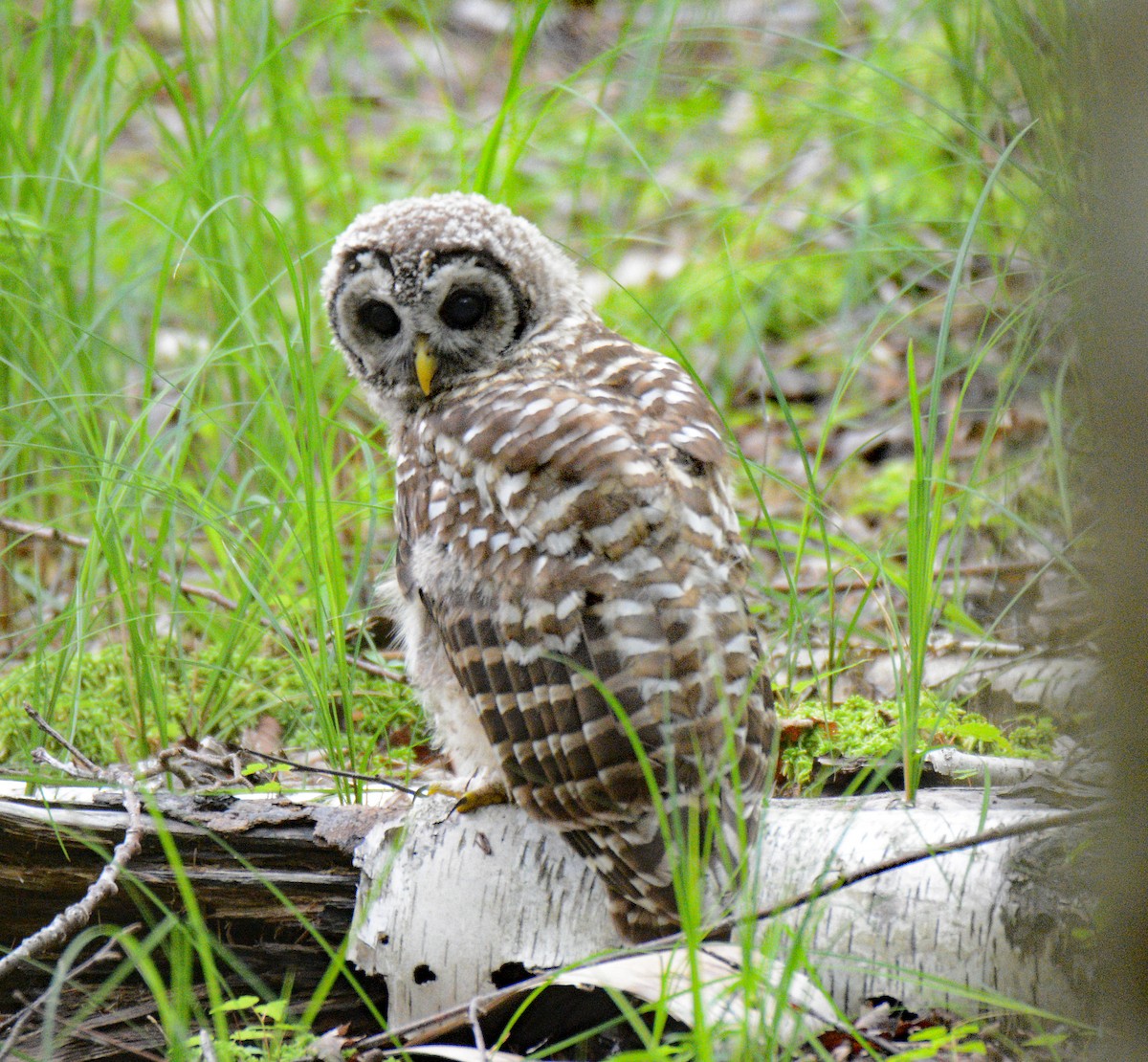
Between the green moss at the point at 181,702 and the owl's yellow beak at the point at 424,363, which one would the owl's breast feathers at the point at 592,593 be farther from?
the green moss at the point at 181,702

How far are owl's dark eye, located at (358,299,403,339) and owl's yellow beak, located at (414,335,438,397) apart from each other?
0.12 meters

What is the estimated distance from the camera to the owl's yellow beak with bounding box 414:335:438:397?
3.15m

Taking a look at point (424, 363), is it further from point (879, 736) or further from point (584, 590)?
point (879, 736)

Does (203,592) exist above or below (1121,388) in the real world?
below

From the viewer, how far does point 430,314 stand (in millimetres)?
3201

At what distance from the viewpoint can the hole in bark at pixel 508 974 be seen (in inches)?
96.4

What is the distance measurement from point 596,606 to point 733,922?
2.16ft

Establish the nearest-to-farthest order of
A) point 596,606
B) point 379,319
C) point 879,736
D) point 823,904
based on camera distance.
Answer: point 823,904 < point 596,606 < point 879,736 < point 379,319

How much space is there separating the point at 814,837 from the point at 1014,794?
1.40 feet

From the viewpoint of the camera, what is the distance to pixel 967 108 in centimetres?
384

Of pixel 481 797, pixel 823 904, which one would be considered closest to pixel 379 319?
pixel 481 797

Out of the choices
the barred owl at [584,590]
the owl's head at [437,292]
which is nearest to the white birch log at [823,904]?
the barred owl at [584,590]

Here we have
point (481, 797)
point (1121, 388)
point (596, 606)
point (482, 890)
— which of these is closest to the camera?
point (1121, 388)

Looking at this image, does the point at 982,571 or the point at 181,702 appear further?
the point at 982,571
